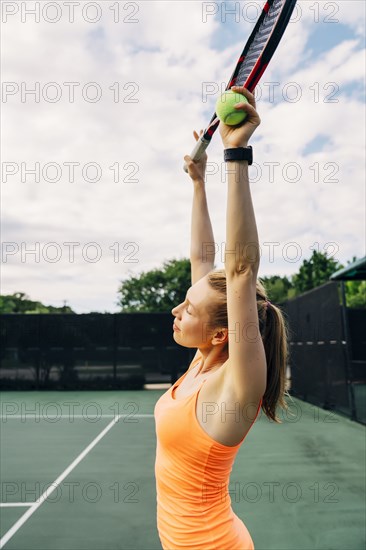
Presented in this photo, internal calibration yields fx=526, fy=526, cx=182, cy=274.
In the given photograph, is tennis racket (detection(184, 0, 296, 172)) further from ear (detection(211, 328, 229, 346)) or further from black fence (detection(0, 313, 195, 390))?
black fence (detection(0, 313, 195, 390))

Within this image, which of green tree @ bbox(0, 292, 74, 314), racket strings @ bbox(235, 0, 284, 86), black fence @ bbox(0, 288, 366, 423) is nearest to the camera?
racket strings @ bbox(235, 0, 284, 86)

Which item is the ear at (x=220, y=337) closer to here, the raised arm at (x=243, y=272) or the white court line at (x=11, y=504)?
the raised arm at (x=243, y=272)

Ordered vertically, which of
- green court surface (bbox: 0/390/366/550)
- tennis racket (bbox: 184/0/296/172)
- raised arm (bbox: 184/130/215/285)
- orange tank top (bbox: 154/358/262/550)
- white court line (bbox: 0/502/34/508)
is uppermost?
tennis racket (bbox: 184/0/296/172)

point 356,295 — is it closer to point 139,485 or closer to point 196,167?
point 139,485

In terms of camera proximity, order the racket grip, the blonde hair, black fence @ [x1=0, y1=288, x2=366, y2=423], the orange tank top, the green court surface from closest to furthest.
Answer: the orange tank top
the blonde hair
the racket grip
the green court surface
black fence @ [x1=0, y1=288, x2=366, y2=423]

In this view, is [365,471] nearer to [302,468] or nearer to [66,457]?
[302,468]

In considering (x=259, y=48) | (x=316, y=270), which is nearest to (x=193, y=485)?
(x=259, y=48)

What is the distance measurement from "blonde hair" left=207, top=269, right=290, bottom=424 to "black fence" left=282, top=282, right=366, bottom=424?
795 centimetres

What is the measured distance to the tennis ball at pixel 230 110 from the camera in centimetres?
144

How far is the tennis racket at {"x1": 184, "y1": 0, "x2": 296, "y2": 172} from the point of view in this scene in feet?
5.73

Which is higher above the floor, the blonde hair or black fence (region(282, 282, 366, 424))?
the blonde hair

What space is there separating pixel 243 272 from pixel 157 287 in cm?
5078

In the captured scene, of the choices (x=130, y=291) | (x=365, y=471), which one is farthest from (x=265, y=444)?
(x=130, y=291)

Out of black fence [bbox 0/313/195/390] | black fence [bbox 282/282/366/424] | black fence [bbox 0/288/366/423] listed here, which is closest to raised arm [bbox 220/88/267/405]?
black fence [bbox 282/282/366/424]
